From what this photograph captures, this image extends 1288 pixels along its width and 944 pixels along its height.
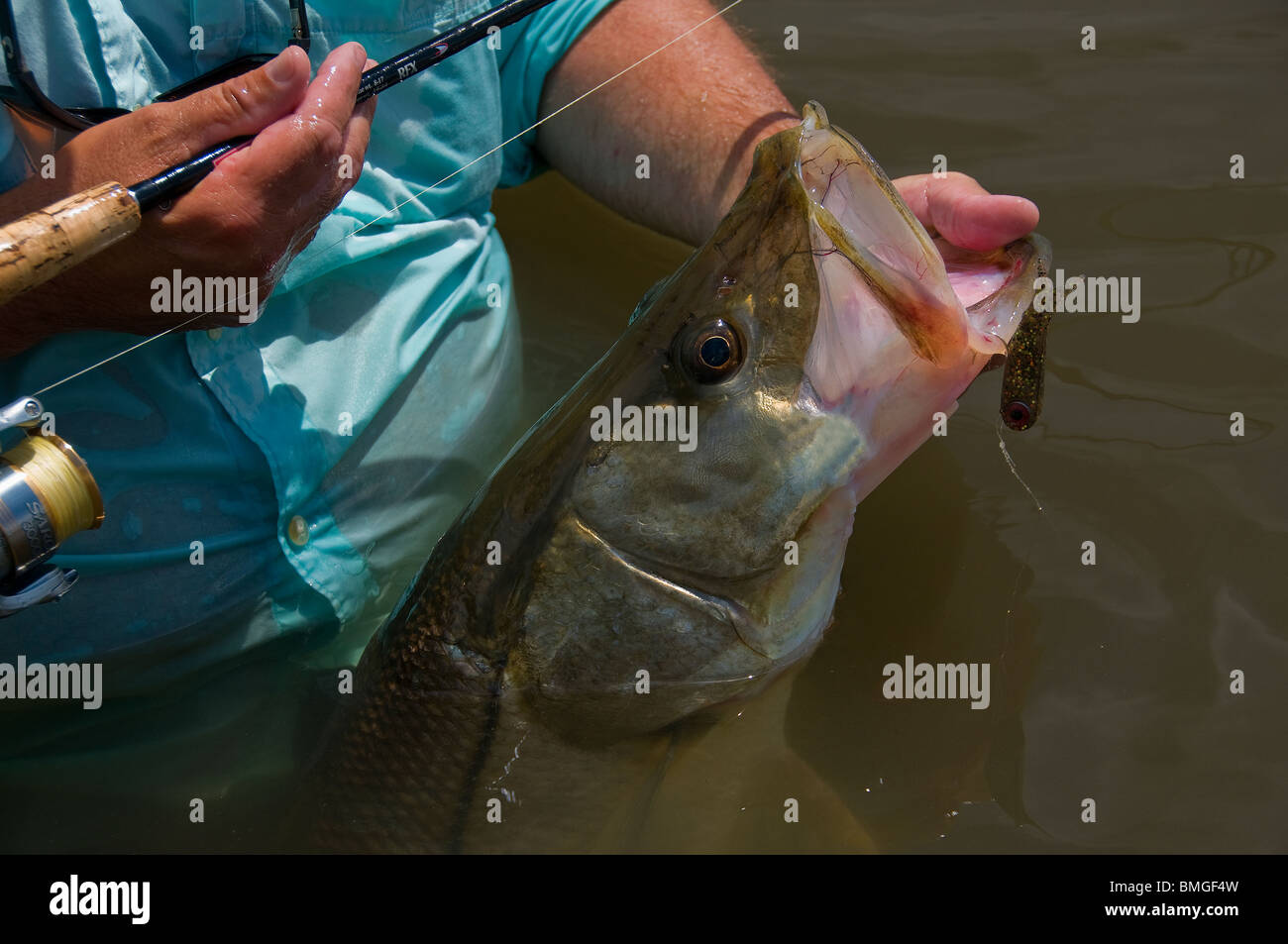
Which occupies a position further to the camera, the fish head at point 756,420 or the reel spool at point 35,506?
the fish head at point 756,420

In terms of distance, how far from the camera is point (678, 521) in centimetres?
202

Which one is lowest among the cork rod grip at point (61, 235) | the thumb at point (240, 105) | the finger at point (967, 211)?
the cork rod grip at point (61, 235)

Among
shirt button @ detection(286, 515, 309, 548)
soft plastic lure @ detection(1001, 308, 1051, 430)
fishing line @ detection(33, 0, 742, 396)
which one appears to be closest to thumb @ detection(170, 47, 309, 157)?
fishing line @ detection(33, 0, 742, 396)

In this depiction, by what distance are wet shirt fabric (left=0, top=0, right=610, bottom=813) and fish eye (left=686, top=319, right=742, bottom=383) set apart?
0.88m

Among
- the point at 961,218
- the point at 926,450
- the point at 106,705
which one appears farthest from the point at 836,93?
the point at 106,705

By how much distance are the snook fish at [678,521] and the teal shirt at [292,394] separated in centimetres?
36

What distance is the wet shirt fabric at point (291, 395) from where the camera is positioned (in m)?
2.26

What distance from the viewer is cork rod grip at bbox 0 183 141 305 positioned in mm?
1655

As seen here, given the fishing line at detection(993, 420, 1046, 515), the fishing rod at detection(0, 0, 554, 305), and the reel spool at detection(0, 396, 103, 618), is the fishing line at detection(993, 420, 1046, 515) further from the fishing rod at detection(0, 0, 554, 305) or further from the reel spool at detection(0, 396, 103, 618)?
the reel spool at detection(0, 396, 103, 618)

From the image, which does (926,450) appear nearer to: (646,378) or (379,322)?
(646,378)

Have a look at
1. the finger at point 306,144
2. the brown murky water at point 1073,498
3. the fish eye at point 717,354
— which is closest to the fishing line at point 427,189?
the brown murky water at point 1073,498

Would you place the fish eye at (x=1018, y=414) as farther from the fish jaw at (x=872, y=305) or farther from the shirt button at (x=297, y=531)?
the shirt button at (x=297, y=531)

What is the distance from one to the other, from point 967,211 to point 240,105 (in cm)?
132
